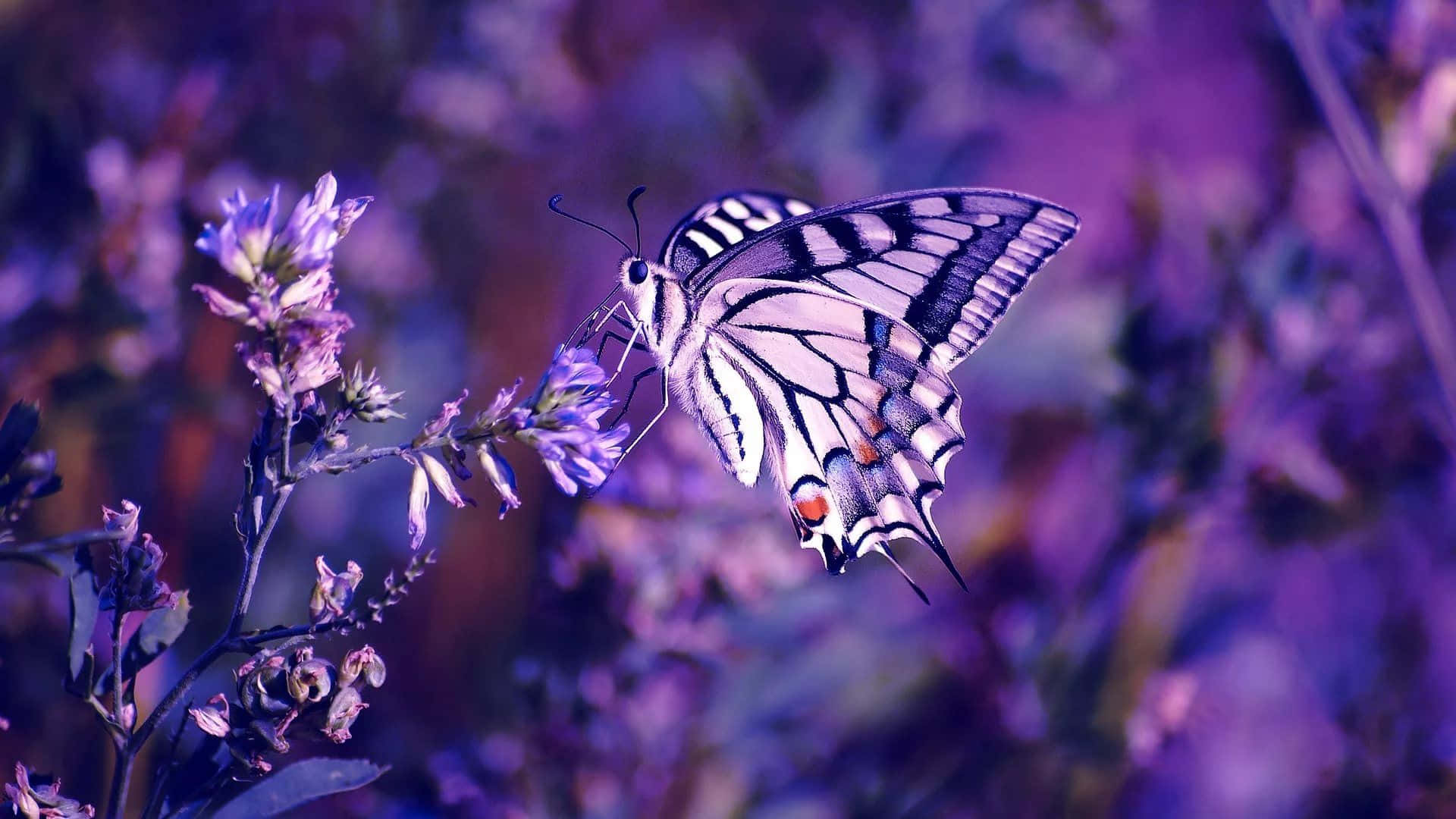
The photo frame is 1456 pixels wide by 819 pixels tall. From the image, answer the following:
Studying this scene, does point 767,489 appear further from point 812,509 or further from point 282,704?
point 282,704

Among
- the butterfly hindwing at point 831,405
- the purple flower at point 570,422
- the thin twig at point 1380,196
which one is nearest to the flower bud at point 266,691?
the purple flower at point 570,422

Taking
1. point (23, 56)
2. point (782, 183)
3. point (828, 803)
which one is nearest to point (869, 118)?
point (782, 183)

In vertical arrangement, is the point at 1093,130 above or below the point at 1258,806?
above

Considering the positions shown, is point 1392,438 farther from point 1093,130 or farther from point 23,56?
point 23,56

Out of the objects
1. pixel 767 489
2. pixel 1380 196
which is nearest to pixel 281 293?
pixel 767 489

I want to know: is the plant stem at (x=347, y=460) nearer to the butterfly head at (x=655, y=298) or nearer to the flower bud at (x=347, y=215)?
the flower bud at (x=347, y=215)

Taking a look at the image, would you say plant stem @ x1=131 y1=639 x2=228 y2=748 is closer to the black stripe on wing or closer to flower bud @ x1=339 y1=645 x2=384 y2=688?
flower bud @ x1=339 y1=645 x2=384 y2=688
